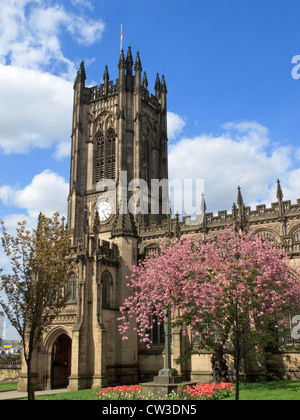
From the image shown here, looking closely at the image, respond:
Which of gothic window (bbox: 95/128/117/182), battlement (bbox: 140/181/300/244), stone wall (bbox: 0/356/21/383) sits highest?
gothic window (bbox: 95/128/117/182)

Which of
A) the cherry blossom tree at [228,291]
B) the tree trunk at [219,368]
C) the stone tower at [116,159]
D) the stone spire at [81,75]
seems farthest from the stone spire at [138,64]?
the tree trunk at [219,368]

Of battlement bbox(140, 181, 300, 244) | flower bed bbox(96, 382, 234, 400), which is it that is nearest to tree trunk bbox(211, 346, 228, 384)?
flower bed bbox(96, 382, 234, 400)

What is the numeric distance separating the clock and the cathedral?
0.44ft

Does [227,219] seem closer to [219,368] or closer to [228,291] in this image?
[219,368]

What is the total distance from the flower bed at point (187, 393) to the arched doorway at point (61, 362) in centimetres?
1043

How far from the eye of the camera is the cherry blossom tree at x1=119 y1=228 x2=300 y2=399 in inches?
754

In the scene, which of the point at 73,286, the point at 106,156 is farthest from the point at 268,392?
the point at 106,156

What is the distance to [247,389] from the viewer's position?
24984mm

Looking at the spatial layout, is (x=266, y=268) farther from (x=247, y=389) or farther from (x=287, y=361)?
(x=287, y=361)

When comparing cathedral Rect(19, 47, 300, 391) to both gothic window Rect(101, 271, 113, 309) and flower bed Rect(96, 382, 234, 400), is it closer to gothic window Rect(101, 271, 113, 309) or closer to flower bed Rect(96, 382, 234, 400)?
gothic window Rect(101, 271, 113, 309)

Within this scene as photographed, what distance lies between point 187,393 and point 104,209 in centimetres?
4043
